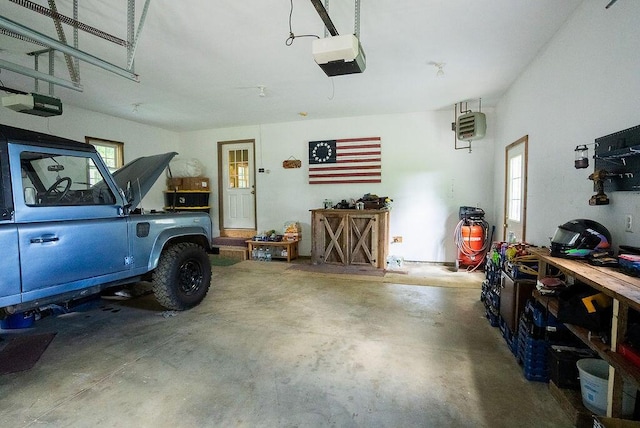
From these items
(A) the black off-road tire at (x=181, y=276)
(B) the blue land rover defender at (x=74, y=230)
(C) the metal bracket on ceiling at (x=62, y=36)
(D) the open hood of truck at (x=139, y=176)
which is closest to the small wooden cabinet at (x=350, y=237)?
(A) the black off-road tire at (x=181, y=276)

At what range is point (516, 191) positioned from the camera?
4.39 m

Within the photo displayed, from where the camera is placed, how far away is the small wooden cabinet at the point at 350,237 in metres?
5.50

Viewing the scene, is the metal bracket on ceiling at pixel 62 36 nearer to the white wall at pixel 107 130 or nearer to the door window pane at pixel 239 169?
the white wall at pixel 107 130

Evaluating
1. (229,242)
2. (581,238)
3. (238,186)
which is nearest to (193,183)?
(238,186)

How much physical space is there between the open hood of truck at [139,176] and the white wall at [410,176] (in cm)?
354

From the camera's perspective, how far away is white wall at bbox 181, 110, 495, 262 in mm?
5742

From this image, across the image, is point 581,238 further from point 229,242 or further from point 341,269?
point 229,242

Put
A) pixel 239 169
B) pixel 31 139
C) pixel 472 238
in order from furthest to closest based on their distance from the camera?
1. pixel 239 169
2. pixel 472 238
3. pixel 31 139

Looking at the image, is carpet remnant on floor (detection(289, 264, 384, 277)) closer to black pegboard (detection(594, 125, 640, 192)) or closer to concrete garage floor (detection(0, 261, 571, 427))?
concrete garage floor (detection(0, 261, 571, 427))

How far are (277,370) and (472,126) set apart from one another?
15.9ft

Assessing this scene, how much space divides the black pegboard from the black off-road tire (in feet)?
12.6

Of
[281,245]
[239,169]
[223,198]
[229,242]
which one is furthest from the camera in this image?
[223,198]

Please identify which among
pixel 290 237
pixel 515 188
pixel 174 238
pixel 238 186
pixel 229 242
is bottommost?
pixel 229 242

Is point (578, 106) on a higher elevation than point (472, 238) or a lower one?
higher
